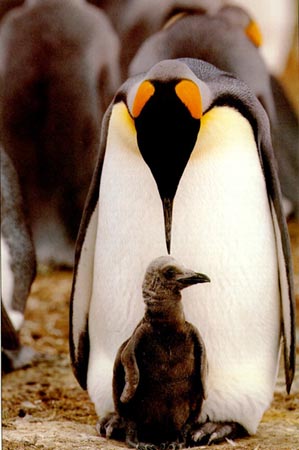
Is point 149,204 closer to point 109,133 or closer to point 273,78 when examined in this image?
point 109,133

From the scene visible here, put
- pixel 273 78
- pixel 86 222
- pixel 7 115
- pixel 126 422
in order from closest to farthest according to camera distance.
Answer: pixel 126 422
pixel 86 222
pixel 273 78
pixel 7 115

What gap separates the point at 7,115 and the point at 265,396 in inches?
Answer: 38.4

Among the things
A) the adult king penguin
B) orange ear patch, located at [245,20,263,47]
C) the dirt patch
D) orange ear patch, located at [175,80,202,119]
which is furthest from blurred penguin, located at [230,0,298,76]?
the dirt patch

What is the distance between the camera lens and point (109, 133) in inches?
74.6

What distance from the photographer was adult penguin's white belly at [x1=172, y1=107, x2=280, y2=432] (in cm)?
183

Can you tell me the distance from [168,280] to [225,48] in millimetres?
581

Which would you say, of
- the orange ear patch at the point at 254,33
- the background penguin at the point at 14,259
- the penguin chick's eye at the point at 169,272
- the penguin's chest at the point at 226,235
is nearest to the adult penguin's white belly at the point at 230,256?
the penguin's chest at the point at 226,235

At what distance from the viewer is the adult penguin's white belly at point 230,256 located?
1831mm

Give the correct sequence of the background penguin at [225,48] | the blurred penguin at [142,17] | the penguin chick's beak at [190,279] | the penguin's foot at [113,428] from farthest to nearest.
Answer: the blurred penguin at [142,17], the background penguin at [225,48], the penguin's foot at [113,428], the penguin chick's beak at [190,279]

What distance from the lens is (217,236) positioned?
1847 mm

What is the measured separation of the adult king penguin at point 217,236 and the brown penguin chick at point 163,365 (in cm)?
7

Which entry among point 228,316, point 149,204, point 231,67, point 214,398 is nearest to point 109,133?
point 149,204

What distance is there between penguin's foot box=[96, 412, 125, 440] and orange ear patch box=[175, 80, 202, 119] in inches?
25.2

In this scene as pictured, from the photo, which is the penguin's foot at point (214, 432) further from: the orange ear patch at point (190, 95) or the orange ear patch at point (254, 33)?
the orange ear patch at point (254, 33)
